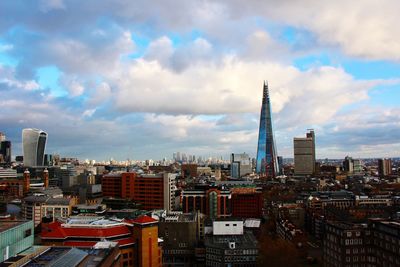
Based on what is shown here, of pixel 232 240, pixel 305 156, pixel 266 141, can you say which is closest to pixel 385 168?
pixel 305 156

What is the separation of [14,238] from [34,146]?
140067 mm

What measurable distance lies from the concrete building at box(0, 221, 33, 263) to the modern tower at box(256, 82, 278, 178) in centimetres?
14699

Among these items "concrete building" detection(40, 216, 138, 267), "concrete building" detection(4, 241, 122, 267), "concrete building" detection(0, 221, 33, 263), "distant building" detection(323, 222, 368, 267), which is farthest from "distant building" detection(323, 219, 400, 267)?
"concrete building" detection(0, 221, 33, 263)

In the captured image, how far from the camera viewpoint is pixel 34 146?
6358 inches

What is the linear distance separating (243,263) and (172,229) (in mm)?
11291

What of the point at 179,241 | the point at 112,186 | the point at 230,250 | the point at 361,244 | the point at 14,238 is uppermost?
the point at 112,186

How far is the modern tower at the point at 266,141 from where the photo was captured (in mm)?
174875

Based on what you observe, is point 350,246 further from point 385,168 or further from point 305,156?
point 385,168

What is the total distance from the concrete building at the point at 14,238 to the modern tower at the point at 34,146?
13209cm

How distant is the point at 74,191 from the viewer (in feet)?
329

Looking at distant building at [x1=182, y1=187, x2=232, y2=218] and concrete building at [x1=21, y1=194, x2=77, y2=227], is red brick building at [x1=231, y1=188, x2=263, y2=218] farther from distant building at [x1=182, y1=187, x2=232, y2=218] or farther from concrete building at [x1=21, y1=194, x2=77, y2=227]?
concrete building at [x1=21, y1=194, x2=77, y2=227]

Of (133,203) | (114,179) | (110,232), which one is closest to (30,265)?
(110,232)

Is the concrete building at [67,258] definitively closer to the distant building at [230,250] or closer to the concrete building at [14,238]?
the concrete building at [14,238]

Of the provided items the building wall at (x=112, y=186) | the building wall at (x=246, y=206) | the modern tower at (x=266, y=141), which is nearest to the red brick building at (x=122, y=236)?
the building wall at (x=246, y=206)
